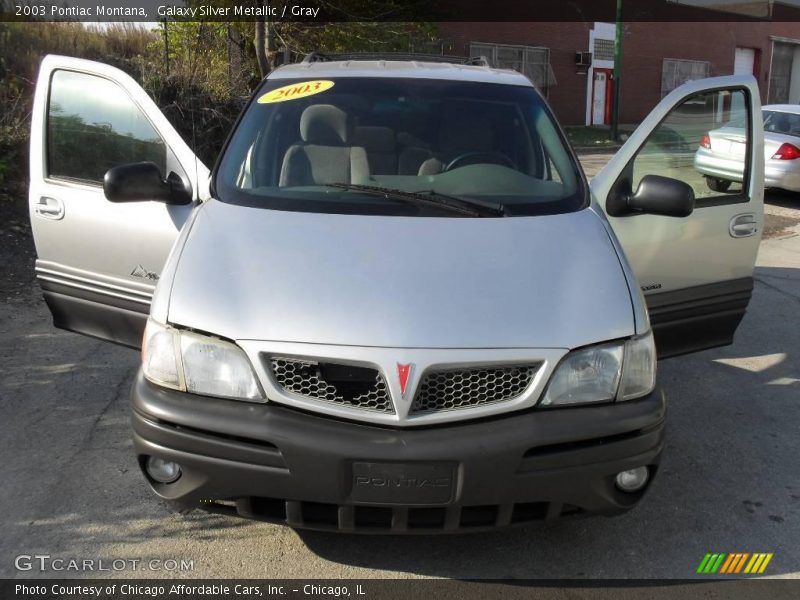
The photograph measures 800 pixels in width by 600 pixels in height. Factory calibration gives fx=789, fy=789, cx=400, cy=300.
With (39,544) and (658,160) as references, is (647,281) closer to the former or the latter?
(658,160)

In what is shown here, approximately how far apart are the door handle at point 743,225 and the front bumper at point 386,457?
6.31 feet

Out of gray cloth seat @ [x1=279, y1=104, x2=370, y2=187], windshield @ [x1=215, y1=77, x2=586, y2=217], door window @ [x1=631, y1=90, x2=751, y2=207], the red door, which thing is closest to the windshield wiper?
windshield @ [x1=215, y1=77, x2=586, y2=217]

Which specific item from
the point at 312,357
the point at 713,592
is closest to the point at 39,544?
A: the point at 312,357

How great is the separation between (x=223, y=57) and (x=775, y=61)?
3299cm

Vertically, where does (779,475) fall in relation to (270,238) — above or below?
below

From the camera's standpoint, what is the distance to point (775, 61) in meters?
37.6

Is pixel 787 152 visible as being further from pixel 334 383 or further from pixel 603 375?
pixel 334 383

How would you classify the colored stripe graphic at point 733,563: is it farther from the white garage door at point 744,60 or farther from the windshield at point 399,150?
the white garage door at point 744,60

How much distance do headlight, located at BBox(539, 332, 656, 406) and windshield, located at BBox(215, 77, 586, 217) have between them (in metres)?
0.86

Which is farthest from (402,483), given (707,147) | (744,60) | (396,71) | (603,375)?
(744,60)

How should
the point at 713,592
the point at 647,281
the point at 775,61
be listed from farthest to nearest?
1. the point at 775,61
2. the point at 647,281
3. the point at 713,592

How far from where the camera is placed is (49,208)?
412 cm

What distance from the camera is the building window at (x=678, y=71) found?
31.8 meters

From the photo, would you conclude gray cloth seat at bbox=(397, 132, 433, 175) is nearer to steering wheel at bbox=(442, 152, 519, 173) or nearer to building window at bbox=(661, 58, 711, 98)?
steering wheel at bbox=(442, 152, 519, 173)
